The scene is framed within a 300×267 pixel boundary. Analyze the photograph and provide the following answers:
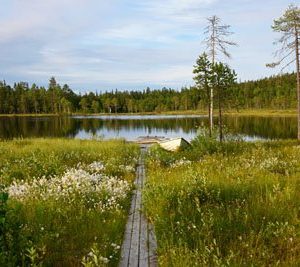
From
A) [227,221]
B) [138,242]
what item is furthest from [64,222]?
[227,221]

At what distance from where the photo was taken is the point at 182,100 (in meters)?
156

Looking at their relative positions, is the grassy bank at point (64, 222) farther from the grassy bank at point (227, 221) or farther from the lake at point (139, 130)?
the lake at point (139, 130)

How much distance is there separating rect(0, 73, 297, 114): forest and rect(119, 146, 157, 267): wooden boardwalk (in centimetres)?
12285

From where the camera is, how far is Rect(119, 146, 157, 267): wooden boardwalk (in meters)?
6.58

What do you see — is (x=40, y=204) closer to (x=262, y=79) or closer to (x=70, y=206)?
(x=70, y=206)

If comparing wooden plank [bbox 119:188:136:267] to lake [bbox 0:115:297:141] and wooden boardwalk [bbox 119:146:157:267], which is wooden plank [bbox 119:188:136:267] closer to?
wooden boardwalk [bbox 119:146:157:267]

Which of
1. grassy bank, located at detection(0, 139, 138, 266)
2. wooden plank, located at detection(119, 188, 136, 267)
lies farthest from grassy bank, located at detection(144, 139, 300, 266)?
grassy bank, located at detection(0, 139, 138, 266)

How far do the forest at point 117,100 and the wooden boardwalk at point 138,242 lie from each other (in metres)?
123

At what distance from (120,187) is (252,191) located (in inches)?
144

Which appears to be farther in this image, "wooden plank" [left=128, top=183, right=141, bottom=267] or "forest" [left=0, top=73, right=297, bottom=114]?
"forest" [left=0, top=73, right=297, bottom=114]

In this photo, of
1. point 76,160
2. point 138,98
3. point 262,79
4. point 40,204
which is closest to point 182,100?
point 138,98

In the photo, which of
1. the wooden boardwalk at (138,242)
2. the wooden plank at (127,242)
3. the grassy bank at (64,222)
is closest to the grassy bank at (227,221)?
the wooden boardwalk at (138,242)

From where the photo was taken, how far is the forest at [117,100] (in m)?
139

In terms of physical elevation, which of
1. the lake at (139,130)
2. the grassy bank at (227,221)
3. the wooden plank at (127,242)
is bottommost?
the lake at (139,130)
